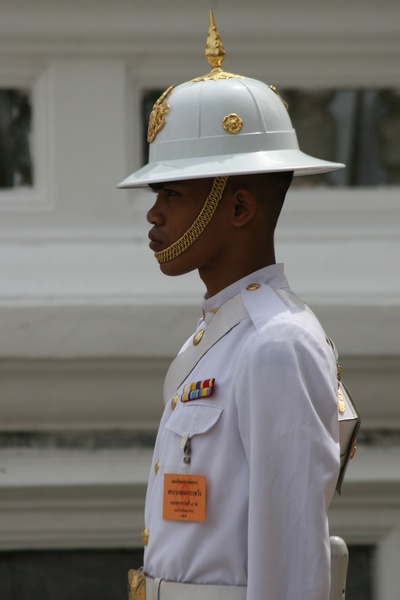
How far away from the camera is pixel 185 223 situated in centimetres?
268

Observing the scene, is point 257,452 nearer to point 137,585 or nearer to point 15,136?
point 137,585

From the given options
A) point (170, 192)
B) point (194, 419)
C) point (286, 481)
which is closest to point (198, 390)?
point (194, 419)

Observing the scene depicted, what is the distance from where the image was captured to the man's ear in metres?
2.68

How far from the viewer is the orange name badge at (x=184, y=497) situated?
252cm

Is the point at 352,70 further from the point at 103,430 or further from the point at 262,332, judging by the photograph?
the point at 262,332

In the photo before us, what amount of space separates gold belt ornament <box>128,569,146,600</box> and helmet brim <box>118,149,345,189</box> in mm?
765

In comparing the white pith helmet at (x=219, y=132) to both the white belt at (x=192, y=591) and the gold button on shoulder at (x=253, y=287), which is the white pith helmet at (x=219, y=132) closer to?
the gold button on shoulder at (x=253, y=287)

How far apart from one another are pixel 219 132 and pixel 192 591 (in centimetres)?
88

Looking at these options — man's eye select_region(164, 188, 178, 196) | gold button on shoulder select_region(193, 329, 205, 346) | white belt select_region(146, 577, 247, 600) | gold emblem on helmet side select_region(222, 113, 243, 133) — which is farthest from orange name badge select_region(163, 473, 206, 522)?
gold emblem on helmet side select_region(222, 113, 243, 133)

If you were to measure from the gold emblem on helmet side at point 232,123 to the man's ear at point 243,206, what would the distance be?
12cm

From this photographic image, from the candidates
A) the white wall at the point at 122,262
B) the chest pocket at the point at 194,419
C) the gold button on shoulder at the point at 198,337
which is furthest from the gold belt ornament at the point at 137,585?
the white wall at the point at 122,262

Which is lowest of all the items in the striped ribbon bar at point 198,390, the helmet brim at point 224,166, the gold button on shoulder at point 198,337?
the striped ribbon bar at point 198,390

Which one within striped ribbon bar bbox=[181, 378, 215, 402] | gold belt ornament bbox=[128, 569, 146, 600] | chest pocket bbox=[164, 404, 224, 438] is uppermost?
striped ribbon bar bbox=[181, 378, 215, 402]

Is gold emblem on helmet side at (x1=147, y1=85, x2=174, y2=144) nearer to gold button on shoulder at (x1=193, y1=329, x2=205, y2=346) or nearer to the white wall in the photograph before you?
gold button on shoulder at (x1=193, y1=329, x2=205, y2=346)
